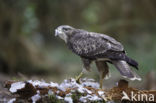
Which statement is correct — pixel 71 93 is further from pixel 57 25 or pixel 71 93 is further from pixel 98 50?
pixel 57 25

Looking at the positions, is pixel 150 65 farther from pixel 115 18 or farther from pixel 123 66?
pixel 123 66

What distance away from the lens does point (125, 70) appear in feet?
19.3

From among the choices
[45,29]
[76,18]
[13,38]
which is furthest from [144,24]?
[13,38]

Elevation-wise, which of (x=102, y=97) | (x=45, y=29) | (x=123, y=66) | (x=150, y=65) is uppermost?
(x=45, y=29)

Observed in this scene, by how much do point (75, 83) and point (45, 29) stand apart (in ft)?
54.0

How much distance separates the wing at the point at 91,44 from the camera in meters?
6.20

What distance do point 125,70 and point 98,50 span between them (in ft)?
1.74

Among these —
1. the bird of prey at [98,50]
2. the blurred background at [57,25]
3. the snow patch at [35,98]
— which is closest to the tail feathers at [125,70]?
the bird of prey at [98,50]

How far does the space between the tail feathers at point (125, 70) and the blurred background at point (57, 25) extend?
29.0 feet

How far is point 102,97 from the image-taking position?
18.4ft

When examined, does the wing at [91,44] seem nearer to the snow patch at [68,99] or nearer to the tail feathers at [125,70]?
the tail feathers at [125,70]

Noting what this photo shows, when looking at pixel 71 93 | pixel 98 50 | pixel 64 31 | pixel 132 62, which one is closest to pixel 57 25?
pixel 64 31

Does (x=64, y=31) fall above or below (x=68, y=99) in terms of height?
above

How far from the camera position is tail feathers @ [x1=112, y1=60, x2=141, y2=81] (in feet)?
18.9
